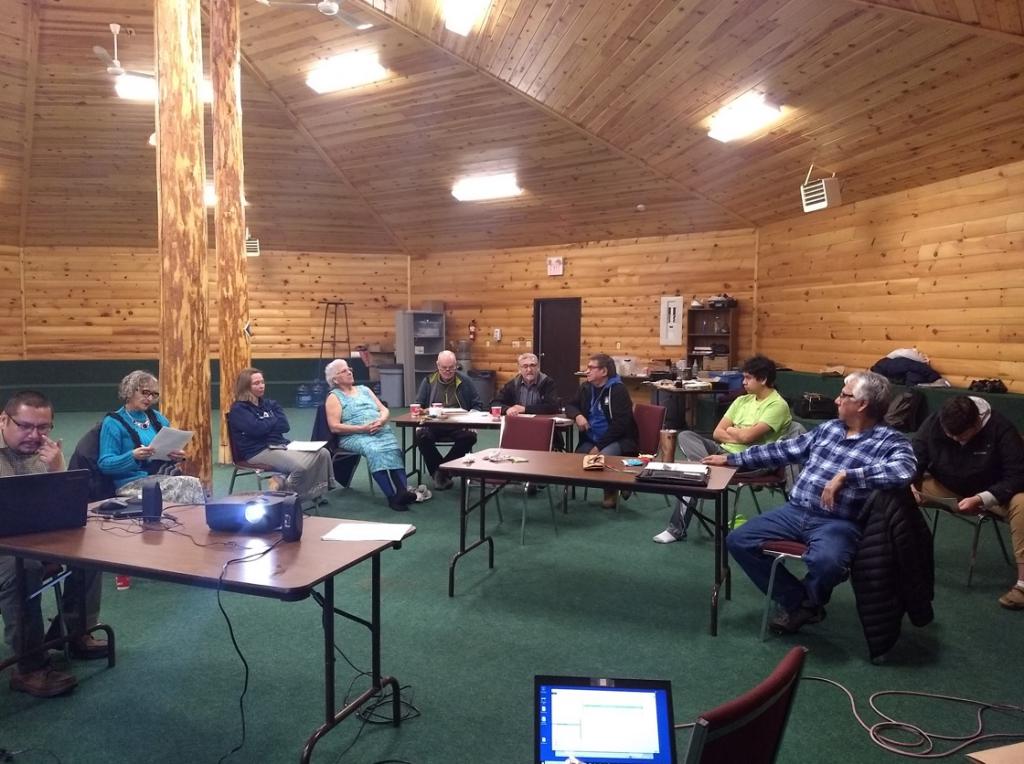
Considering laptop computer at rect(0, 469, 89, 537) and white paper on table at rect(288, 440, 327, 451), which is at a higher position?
laptop computer at rect(0, 469, 89, 537)

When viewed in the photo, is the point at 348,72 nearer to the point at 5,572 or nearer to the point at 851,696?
the point at 5,572

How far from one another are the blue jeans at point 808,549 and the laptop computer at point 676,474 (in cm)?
32

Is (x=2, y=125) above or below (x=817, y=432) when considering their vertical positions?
above

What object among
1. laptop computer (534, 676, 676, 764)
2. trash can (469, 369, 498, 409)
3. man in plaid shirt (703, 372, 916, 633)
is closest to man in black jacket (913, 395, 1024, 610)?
man in plaid shirt (703, 372, 916, 633)

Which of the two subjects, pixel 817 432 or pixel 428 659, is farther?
pixel 817 432

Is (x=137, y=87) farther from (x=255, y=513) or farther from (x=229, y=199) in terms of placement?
(x=255, y=513)

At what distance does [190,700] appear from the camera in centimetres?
259

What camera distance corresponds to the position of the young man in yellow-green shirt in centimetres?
432

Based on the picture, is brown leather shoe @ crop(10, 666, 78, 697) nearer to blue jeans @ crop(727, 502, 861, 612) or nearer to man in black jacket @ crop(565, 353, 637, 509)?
blue jeans @ crop(727, 502, 861, 612)

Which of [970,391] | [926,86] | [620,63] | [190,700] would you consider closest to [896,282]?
[970,391]

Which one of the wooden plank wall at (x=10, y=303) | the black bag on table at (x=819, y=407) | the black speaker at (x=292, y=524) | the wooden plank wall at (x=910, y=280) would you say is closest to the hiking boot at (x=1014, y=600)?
the wooden plank wall at (x=910, y=280)

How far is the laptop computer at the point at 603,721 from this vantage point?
1.45 metres

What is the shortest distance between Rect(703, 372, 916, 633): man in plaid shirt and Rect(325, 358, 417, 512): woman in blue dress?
2.85 m

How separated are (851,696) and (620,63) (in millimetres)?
5228
